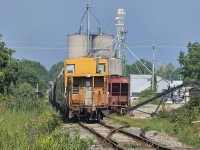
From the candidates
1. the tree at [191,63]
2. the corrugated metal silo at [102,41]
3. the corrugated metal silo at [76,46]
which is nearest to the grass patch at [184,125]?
the corrugated metal silo at [102,41]

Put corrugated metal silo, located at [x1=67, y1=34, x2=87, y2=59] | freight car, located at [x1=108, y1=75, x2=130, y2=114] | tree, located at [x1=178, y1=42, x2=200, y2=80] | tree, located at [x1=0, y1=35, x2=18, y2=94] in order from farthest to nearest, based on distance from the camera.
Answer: tree, located at [x1=178, y1=42, x2=200, y2=80], corrugated metal silo, located at [x1=67, y1=34, x2=87, y2=59], tree, located at [x1=0, y1=35, x2=18, y2=94], freight car, located at [x1=108, y1=75, x2=130, y2=114]

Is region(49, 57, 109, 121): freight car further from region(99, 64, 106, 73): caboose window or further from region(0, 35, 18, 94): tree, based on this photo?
region(0, 35, 18, 94): tree

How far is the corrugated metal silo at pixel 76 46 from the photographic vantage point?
→ 71.3 meters

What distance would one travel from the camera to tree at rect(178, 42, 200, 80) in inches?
3807

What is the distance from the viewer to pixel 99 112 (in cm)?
3020

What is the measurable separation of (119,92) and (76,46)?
32858 millimetres

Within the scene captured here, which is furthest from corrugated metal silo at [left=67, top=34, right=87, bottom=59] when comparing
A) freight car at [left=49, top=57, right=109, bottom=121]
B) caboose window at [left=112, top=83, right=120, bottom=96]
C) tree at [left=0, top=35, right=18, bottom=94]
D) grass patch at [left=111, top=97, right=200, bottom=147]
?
freight car at [left=49, top=57, right=109, bottom=121]

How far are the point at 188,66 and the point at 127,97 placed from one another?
5948cm

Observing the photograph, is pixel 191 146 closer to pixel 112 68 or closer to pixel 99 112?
pixel 99 112

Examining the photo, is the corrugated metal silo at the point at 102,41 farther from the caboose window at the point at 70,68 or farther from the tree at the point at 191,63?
the caboose window at the point at 70,68

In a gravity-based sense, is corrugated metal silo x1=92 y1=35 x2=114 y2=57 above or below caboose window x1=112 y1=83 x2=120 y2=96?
above

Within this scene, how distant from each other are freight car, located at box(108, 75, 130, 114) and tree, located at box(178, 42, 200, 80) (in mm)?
58412

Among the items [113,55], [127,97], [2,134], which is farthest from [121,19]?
[2,134]

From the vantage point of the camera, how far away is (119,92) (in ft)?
131
